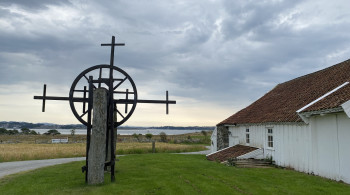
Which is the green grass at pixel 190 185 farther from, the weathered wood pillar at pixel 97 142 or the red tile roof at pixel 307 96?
the red tile roof at pixel 307 96

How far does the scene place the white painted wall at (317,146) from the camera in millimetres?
10766

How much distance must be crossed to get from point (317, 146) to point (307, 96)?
4421 mm

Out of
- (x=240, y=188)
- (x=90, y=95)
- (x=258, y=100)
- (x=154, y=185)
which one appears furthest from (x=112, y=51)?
(x=258, y=100)

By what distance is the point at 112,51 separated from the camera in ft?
39.8

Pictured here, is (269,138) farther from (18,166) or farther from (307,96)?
(18,166)

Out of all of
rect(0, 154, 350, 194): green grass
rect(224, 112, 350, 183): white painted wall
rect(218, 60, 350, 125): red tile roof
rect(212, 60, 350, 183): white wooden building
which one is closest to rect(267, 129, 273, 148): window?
rect(212, 60, 350, 183): white wooden building

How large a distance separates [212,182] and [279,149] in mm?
6711

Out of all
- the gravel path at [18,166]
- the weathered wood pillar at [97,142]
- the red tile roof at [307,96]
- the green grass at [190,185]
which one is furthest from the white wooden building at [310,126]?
the gravel path at [18,166]

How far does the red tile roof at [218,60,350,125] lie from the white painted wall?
0.56 meters

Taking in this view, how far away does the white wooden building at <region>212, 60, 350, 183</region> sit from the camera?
10945 mm

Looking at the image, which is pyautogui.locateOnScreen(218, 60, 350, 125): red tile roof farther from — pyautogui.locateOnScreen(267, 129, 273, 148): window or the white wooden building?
pyautogui.locateOnScreen(267, 129, 273, 148): window

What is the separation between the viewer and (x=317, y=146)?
1240 cm

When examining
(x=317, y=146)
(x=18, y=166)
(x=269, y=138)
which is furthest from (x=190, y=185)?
(x=18, y=166)

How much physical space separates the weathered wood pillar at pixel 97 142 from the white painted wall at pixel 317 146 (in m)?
9.63
